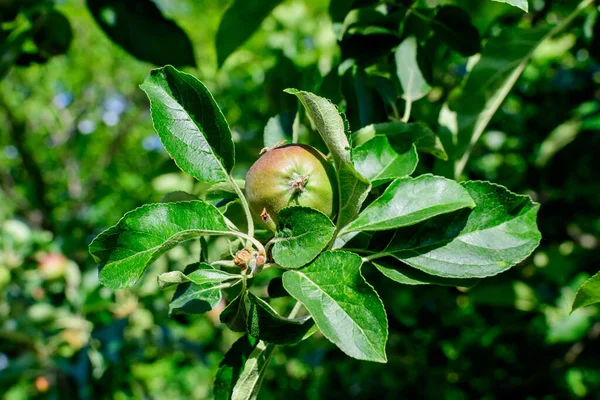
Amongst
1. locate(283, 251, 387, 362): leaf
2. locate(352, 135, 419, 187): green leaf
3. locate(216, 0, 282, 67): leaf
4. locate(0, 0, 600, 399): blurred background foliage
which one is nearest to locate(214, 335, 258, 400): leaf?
locate(283, 251, 387, 362): leaf

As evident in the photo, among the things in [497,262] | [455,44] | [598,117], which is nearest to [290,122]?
[455,44]

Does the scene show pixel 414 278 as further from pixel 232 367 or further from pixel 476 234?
pixel 232 367

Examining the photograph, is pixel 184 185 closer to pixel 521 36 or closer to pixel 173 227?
pixel 521 36

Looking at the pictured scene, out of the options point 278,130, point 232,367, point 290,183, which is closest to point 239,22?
point 278,130

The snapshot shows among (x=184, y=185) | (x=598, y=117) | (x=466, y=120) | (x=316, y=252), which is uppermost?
(x=316, y=252)

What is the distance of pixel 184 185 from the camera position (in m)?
2.35

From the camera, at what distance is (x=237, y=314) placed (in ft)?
2.09

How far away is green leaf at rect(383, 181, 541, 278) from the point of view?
622 millimetres

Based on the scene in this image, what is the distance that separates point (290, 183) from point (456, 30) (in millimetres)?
412

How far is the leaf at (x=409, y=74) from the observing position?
2.76 ft

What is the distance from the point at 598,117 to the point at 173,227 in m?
1.42

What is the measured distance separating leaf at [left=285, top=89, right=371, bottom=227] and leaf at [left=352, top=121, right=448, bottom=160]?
13 cm

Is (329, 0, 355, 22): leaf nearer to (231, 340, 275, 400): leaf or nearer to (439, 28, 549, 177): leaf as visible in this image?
(439, 28, 549, 177): leaf

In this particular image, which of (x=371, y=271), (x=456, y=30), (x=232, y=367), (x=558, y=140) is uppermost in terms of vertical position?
(x=456, y=30)
